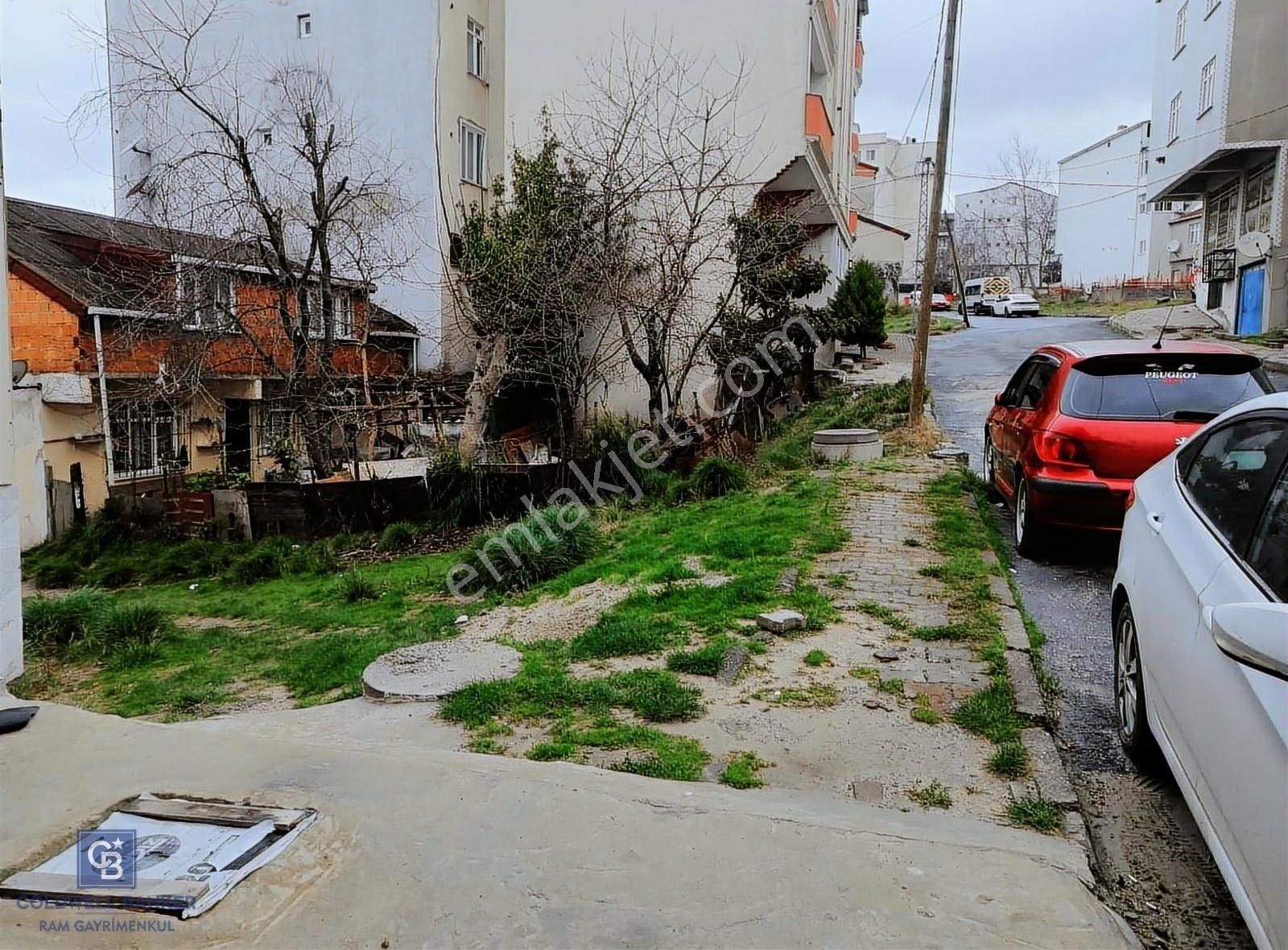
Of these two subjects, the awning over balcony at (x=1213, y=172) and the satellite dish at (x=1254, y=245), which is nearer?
the satellite dish at (x=1254, y=245)

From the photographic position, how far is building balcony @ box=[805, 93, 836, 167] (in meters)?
16.6

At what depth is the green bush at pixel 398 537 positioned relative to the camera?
1218 cm

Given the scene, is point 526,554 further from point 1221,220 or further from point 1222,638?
point 1221,220

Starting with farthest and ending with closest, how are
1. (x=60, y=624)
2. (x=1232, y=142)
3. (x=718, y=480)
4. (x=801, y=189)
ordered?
(x=1232, y=142), (x=801, y=189), (x=718, y=480), (x=60, y=624)

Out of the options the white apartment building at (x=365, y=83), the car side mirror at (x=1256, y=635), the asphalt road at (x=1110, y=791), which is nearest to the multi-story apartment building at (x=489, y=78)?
the white apartment building at (x=365, y=83)

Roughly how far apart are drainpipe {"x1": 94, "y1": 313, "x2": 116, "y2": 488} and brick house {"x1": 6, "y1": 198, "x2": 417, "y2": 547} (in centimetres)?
2

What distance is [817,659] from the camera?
5082mm

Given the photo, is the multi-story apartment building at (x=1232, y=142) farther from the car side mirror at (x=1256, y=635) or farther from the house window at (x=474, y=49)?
the car side mirror at (x=1256, y=635)

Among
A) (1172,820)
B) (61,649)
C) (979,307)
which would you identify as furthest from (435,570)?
(979,307)

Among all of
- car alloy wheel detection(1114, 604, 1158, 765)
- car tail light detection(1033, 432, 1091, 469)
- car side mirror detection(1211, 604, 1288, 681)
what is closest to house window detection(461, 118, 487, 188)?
car tail light detection(1033, 432, 1091, 469)

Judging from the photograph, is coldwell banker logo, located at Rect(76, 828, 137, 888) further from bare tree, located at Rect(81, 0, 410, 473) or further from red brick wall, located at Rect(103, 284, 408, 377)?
red brick wall, located at Rect(103, 284, 408, 377)

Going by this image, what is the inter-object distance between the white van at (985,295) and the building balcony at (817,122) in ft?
103

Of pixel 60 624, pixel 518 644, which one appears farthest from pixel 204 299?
pixel 518 644

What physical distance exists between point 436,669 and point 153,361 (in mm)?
14020
